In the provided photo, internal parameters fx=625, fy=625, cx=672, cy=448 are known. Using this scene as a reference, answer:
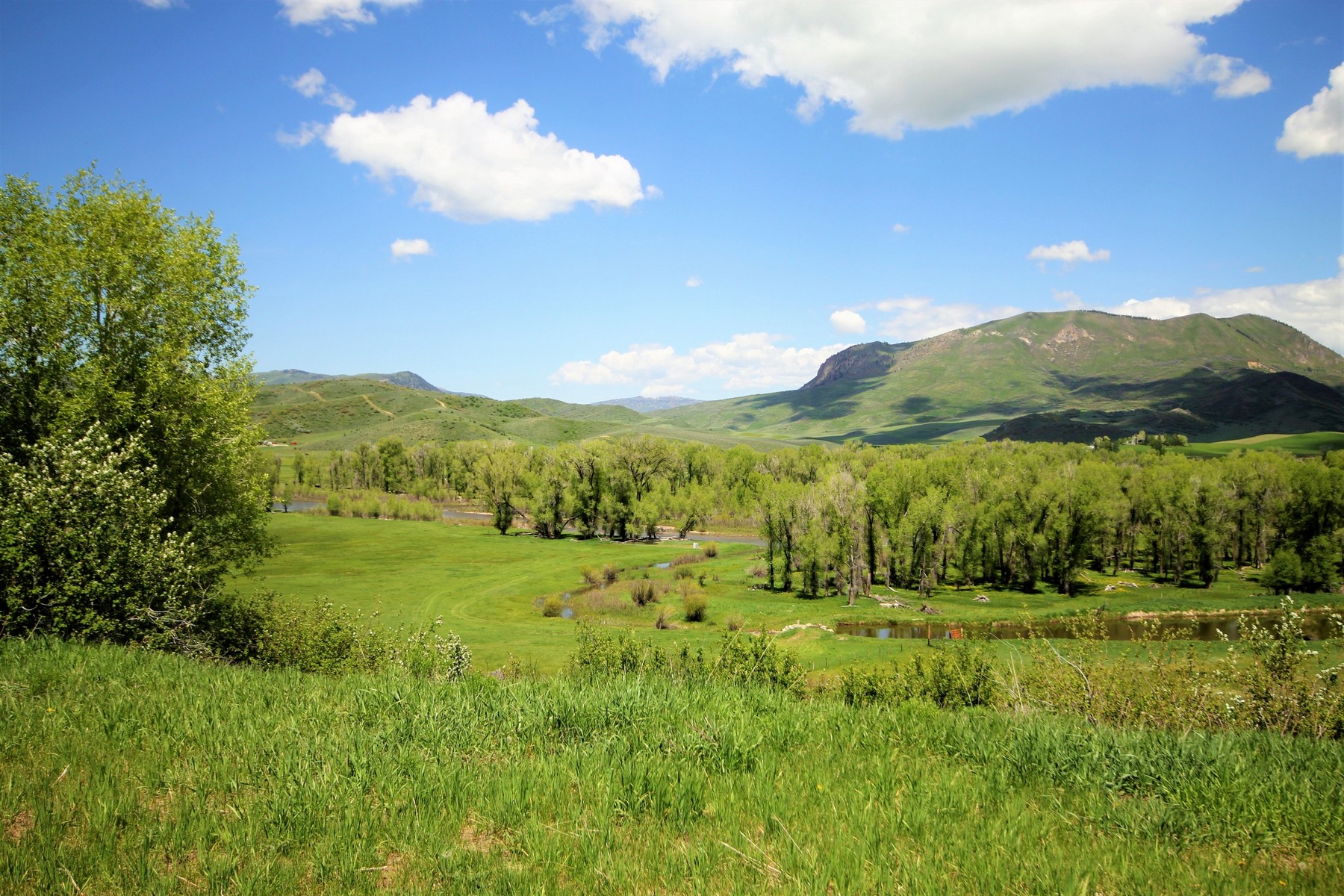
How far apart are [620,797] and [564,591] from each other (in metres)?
71.5

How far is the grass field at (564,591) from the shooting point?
166ft

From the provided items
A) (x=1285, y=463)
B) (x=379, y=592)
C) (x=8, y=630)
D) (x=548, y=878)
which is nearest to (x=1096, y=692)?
(x=548, y=878)

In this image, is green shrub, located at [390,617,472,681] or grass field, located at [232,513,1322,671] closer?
green shrub, located at [390,617,472,681]

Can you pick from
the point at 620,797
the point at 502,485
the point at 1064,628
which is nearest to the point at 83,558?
the point at 620,797

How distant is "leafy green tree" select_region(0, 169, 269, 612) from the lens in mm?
20905

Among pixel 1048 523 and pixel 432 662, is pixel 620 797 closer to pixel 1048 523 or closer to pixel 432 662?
pixel 432 662

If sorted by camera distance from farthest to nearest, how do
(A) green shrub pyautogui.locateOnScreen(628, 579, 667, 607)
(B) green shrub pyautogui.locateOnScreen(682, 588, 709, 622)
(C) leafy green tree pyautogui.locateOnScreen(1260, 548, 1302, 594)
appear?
(C) leafy green tree pyautogui.locateOnScreen(1260, 548, 1302, 594) < (A) green shrub pyautogui.locateOnScreen(628, 579, 667, 607) < (B) green shrub pyautogui.locateOnScreen(682, 588, 709, 622)

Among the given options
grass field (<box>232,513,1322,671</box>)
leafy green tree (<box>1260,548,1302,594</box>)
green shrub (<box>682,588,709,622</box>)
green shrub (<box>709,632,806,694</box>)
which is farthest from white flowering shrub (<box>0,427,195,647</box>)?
leafy green tree (<box>1260,548,1302,594</box>)

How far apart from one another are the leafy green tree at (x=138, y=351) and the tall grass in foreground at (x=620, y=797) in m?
15.8

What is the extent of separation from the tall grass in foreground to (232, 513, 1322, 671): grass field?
34658mm

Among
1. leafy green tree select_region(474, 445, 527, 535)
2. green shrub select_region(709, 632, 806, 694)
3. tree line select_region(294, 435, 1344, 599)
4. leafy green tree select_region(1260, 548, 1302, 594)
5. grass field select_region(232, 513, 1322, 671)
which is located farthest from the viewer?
leafy green tree select_region(474, 445, 527, 535)

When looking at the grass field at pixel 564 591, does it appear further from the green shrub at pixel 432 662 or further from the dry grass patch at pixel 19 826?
the dry grass patch at pixel 19 826

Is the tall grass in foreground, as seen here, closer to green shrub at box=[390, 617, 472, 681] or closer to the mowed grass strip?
green shrub at box=[390, 617, 472, 681]

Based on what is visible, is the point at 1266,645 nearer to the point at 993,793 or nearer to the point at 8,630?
the point at 993,793
